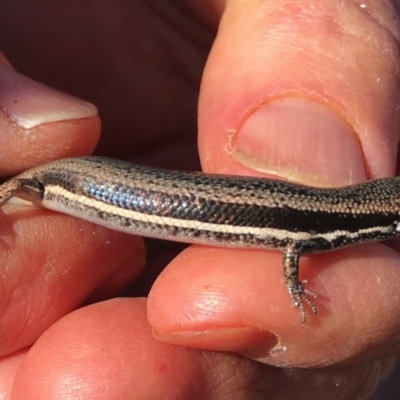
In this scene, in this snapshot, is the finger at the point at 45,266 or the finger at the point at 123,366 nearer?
the finger at the point at 123,366

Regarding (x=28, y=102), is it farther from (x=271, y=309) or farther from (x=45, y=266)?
(x=271, y=309)

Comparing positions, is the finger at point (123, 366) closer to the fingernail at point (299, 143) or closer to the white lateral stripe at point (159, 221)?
the white lateral stripe at point (159, 221)

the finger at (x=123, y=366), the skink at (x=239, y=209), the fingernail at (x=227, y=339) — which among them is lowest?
the finger at (x=123, y=366)

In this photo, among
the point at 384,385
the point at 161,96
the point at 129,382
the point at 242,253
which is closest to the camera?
the point at 129,382

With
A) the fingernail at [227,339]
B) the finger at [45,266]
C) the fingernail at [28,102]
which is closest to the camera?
the fingernail at [227,339]

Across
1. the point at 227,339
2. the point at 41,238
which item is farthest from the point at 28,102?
the point at 227,339

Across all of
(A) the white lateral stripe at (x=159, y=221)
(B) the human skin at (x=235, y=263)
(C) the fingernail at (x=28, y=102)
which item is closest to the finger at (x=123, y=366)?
(B) the human skin at (x=235, y=263)

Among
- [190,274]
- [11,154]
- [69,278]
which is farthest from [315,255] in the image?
[11,154]

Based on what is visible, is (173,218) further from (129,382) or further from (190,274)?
(129,382)
